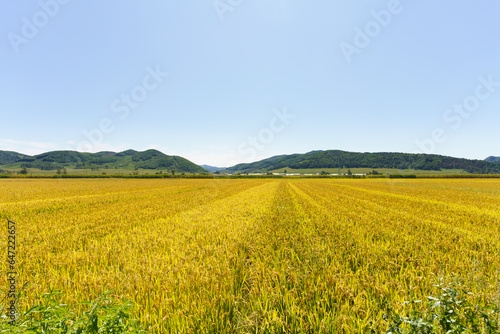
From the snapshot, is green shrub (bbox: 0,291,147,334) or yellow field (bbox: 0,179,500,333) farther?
yellow field (bbox: 0,179,500,333)

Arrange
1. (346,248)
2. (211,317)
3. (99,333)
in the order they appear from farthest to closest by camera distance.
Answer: (346,248), (211,317), (99,333)

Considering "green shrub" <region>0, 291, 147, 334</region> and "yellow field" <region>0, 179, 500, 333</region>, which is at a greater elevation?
"green shrub" <region>0, 291, 147, 334</region>

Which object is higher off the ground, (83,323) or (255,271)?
(83,323)

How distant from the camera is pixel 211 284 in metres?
3.84

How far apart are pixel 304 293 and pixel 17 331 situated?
11.7 ft

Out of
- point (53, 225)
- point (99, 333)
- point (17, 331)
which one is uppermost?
point (17, 331)

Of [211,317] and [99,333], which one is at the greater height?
[99,333]

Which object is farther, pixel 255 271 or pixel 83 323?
pixel 255 271

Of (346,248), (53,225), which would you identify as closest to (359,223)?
(346,248)

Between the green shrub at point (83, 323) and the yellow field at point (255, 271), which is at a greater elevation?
the green shrub at point (83, 323)

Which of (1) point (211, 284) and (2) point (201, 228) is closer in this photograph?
(1) point (211, 284)

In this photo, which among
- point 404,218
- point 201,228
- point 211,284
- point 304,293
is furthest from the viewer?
point 404,218

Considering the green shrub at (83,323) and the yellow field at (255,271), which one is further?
the yellow field at (255,271)

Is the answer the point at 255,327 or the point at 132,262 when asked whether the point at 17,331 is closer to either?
the point at 255,327
